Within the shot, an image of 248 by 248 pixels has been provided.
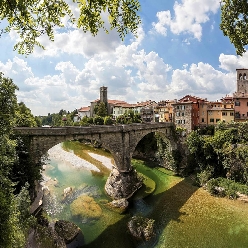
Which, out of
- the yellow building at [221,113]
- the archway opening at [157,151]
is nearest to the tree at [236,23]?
the archway opening at [157,151]

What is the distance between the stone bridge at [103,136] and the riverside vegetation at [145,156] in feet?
3.57

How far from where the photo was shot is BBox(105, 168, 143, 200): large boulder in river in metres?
30.1

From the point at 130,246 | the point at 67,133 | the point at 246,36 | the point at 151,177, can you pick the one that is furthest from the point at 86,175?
the point at 246,36

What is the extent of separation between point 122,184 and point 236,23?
960 inches

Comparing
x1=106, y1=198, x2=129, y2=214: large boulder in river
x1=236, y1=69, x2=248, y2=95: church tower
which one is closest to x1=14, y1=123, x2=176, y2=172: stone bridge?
x1=106, y1=198, x2=129, y2=214: large boulder in river

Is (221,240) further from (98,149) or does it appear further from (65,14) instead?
(98,149)

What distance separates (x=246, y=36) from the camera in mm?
10984

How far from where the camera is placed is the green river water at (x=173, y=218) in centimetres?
2058

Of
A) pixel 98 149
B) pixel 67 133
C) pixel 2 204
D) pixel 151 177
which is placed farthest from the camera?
pixel 98 149

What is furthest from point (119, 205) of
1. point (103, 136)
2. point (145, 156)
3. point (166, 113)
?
point (166, 113)

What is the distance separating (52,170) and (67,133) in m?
20.6

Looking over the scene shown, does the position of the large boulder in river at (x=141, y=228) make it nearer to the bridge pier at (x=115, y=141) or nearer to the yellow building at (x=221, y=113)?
the bridge pier at (x=115, y=141)

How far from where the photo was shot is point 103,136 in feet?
98.5

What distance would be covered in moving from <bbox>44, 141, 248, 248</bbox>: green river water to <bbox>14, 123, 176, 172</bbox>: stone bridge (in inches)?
231
